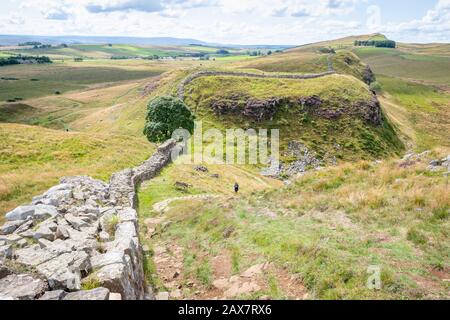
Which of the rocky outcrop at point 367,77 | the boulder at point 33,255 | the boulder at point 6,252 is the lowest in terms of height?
the boulder at point 33,255

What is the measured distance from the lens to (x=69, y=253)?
36.8 ft

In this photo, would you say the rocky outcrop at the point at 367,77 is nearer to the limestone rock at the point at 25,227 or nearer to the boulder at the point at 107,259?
the limestone rock at the point at 25,227

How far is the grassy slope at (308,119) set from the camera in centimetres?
8656

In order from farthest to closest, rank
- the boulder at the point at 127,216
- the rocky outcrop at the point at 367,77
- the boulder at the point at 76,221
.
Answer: the rocky outcrop at the point at 367,77 < the boulder at the point at 127,216 < the boulder at the point at 76,221

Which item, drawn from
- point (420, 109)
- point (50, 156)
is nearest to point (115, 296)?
point (50, 156)

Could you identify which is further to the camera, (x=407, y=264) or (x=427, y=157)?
(x=427, y=157)

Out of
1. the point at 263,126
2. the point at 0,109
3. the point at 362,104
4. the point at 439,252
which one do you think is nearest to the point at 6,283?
the point at 439,252

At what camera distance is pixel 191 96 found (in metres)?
100

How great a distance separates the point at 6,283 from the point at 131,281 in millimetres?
3315

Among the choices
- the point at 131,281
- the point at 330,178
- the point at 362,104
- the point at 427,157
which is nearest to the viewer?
the point at 131,281

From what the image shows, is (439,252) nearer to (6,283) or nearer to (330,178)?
(330,178)

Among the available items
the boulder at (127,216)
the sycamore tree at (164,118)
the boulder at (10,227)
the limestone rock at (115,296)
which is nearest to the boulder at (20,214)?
the boulder at (10,227)

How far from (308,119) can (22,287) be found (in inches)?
3407
